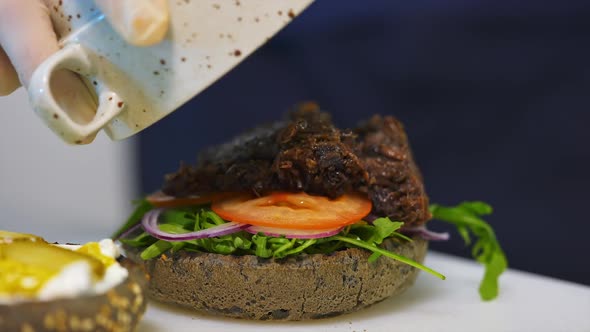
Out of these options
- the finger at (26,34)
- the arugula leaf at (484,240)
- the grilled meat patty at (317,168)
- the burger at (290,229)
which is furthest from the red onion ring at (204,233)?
the arugula leaf at (484,240)

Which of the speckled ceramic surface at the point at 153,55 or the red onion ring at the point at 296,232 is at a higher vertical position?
the speckled ceramic surface at the point at 153,55

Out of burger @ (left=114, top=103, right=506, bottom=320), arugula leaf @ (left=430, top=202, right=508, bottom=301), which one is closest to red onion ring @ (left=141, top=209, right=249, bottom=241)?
burger @ (left=114, top=103, right=506, bottom=320)

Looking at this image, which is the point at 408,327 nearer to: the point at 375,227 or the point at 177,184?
the point at 375,227

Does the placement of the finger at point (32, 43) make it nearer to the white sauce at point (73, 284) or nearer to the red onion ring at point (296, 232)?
the white sauce at point (73, 284)

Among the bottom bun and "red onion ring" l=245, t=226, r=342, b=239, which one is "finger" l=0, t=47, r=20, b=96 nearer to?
the bottom bun

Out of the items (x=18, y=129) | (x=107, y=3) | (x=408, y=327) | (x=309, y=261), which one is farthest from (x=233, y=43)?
(x=18, y=129)
